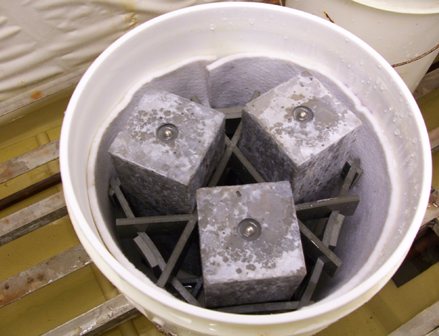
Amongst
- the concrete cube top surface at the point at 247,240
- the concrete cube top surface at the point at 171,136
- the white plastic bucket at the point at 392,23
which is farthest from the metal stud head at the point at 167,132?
the white plastic bucket at the point at 392,23

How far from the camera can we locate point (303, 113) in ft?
2.62

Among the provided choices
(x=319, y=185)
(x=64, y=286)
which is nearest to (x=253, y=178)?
(x=319, y=185)

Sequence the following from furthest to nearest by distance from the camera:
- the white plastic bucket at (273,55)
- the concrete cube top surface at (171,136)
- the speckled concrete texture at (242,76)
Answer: the speckled concrete texture at (242,76) → the concrete cube top surface at (171,136) → the white plastic bucket at (273,55)

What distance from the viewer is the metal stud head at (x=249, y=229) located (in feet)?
2.31

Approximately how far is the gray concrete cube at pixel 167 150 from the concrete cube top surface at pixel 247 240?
5 centimetres

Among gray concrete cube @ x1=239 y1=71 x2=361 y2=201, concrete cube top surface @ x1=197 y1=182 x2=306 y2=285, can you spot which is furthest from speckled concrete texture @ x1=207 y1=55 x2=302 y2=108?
concrete cube top surface @ x1=197 y1=182 x2=306 y2=285

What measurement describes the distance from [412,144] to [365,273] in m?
0.23

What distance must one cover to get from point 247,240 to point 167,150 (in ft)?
0.63

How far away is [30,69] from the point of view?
4.07 ft

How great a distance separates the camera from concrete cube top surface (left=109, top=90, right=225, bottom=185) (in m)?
0.74

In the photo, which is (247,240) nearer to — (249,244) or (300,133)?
(249,244)

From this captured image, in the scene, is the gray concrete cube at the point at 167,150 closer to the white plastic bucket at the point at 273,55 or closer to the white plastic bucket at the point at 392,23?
the white plastic bucket at the point at 273,55

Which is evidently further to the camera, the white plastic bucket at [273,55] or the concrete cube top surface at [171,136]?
the concrete cube top surface at [171,136]

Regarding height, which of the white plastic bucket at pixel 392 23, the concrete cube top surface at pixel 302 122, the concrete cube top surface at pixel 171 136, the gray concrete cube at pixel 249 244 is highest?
the white plastic bucket at pixel 392 23
